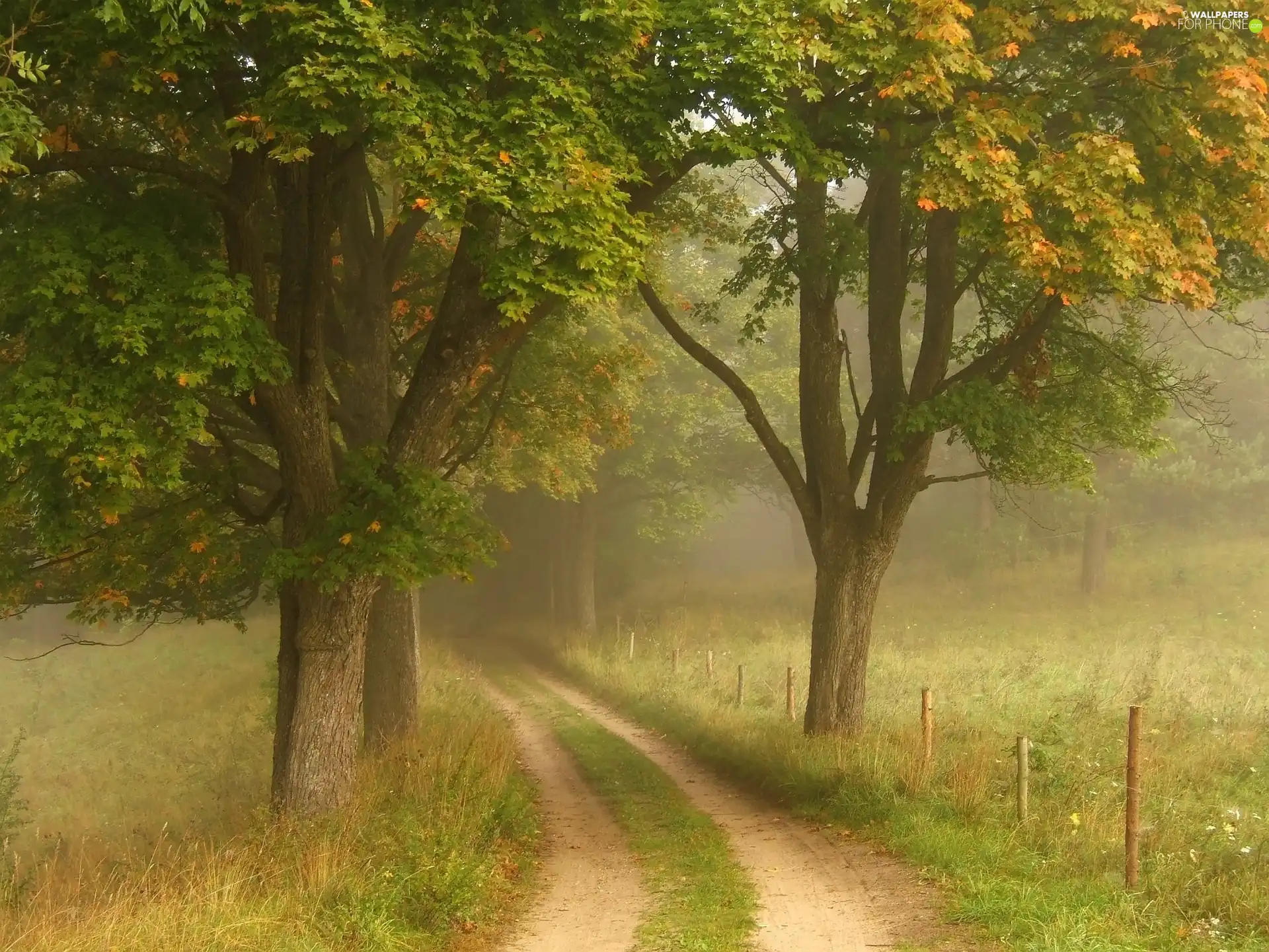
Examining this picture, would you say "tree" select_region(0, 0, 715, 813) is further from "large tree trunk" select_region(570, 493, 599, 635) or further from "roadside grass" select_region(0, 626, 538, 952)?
"large tree trunk" select_region(570, 493, 599, 635)

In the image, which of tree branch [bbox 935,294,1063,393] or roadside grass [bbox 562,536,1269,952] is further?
tree branch [bbox 935,294,1063,393]

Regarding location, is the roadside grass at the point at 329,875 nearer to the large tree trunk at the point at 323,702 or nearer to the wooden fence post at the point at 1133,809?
the large tree trunk at the point at 323,702

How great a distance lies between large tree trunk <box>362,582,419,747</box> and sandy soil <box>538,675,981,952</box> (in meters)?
4.34

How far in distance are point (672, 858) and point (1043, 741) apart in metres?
5.71

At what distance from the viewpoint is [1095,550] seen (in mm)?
33406

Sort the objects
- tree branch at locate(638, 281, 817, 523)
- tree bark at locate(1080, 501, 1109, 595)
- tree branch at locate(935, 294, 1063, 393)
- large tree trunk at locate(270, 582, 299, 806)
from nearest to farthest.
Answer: large tree trunk at locate(270, 582, 299, 806) < tree branch at locate(935, 294, 1063, 393) < tree branch at locate(638, 281, 817, 523) < tree bark at locate(1080, 501, 1109, 595)

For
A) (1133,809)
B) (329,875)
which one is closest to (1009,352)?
(1133,809)

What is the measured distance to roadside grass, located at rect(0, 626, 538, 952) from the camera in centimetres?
663

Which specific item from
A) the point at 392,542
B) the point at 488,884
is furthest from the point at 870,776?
the point at 392,542

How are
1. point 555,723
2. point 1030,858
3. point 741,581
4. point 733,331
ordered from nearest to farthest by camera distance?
point 1030,858
point 555,723
point 733,331
point 741,581

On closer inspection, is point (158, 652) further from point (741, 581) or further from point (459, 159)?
point (459, 159)

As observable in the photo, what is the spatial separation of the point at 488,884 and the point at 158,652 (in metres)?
28.5

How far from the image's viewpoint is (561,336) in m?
16.9

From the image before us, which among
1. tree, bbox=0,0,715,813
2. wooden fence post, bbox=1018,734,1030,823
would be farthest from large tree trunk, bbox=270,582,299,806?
wooden fence post, bbox=1018,734,1030,823
